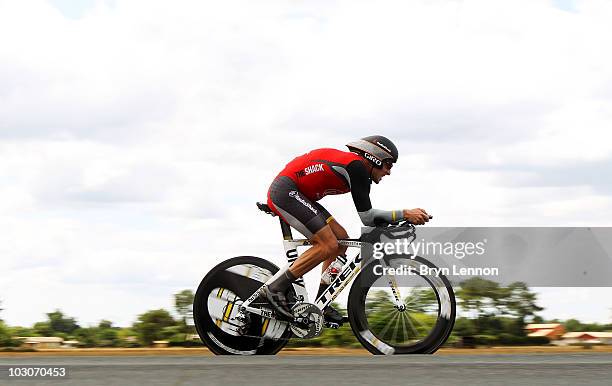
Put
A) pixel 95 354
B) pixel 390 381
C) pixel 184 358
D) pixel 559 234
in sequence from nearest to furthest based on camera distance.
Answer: pixel 390 381
pixel 184 358
pixel 95 354
pixel 559 234

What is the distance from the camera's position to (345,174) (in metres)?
10.3

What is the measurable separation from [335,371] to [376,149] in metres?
2.67

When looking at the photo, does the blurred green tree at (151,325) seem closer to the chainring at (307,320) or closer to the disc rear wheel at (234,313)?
the disc rear wheel at (234,313)

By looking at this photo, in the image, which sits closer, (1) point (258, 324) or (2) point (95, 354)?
(1) point (258, 324)

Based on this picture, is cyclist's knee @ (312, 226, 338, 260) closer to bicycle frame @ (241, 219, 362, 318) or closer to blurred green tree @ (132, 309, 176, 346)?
bicycle frame @ (241, 219, 362, 318)

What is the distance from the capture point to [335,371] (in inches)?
336

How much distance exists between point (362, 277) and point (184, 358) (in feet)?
6.43

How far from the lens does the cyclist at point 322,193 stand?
33.2 feet

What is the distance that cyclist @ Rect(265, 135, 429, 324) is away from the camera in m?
10.1

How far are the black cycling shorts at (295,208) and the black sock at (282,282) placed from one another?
1.46 ft

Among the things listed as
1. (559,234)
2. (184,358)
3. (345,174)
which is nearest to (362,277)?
(345,174)

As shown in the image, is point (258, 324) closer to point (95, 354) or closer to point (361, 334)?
point (361, 334)

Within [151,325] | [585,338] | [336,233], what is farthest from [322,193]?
[585,338]

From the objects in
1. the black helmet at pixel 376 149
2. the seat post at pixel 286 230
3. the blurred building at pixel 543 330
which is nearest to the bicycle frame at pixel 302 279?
the seat post at pixel 286 230
